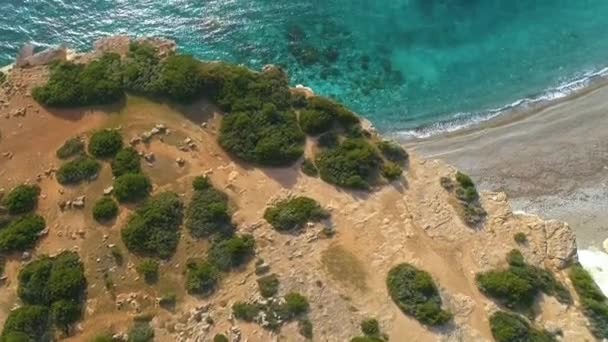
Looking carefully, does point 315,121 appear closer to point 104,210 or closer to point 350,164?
point 350,164

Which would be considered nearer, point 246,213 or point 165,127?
point 246,213

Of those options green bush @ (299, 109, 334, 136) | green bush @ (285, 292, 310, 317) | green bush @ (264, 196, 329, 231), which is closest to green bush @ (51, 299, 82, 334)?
green bush @ (285, 292, 310, 317)

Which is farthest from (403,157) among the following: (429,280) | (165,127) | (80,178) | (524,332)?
(80,178)

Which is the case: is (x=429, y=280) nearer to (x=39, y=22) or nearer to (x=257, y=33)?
(x=257, y=33)

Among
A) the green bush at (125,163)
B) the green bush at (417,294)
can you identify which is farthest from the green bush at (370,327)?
the green bush at (125,163)

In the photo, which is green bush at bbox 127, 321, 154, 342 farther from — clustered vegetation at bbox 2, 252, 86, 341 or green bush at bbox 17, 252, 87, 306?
green bush at bbox 17, 252, 87, 306
